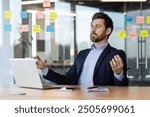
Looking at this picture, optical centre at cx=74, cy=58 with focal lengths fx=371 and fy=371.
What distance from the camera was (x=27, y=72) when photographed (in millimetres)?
2562

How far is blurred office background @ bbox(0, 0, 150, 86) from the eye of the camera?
6.07 m

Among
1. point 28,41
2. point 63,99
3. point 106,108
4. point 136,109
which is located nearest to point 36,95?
point 63,99

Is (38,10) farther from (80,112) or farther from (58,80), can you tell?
(80,112)

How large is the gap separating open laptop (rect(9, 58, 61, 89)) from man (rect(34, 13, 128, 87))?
0.37m

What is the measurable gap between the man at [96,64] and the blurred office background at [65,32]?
2.75 m

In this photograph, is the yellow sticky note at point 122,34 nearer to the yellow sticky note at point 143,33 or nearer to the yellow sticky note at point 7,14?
the yellow sticky note at point 143,33

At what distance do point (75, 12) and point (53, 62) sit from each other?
3.04 feet

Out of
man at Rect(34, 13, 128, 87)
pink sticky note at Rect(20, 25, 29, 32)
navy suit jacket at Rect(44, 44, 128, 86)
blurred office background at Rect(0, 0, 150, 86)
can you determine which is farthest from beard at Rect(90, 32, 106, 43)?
pink sticky note at Rect(20, 25, 29, 32)

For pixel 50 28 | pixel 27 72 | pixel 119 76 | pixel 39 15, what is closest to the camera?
pixel 27 72

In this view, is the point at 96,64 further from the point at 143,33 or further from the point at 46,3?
the point at 46,3

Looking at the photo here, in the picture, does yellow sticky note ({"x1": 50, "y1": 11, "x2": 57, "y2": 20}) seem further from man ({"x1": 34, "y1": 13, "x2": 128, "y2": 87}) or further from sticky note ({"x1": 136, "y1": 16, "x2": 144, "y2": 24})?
man ({"x1": 34, "y1": 13, "x2": 128, "y2": 87})

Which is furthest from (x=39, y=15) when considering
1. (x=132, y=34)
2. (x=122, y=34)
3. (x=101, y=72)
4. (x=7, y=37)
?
(x=101, y=72)

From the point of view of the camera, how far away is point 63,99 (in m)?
2.07

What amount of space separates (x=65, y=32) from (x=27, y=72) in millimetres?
3745
